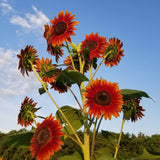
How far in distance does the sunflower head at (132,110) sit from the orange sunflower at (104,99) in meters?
0.52

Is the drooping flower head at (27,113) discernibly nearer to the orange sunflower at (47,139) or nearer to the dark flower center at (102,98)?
the orange sunflower at (47,139)

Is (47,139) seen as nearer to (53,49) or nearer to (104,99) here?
(104,99)

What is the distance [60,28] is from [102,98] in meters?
0.99

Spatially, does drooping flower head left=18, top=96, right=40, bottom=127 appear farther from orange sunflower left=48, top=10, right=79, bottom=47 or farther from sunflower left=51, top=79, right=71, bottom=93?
orange sunflower left=48, top=10, right=79, bottom=47

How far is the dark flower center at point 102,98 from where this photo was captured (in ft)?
7.11

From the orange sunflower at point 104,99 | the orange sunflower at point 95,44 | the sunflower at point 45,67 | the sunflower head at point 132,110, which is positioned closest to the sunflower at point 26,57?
the sunflower at point 45,67

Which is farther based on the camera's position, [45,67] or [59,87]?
[59,87]

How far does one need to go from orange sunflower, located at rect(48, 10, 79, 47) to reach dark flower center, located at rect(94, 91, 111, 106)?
2.48 ft

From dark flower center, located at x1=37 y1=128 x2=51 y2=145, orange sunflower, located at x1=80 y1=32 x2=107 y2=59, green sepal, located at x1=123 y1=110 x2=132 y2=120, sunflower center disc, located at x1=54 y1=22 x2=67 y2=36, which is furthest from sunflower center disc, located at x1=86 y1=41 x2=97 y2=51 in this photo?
dark flower center, located at x1=37 y1=128 x2=51 y2=145

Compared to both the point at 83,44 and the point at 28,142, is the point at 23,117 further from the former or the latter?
the point at 83,44

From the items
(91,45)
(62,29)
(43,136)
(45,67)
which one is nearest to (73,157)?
(43,136)

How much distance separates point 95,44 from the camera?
2.73 metres

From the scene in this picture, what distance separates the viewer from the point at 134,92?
2189 millimetres

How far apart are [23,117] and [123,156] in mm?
2440
